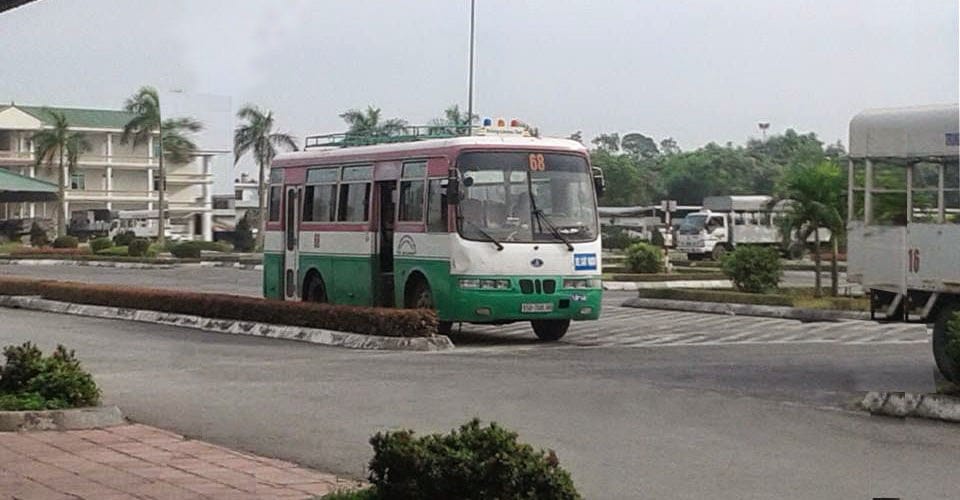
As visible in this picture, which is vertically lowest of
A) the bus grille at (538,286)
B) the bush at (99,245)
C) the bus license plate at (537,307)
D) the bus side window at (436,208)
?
the bus license plate at (537,307)

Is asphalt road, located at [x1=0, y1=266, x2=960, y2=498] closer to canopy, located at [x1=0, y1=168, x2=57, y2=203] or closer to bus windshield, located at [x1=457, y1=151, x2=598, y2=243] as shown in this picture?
bus windshield, located at [x1=457, y1=151, x2=598, y2=243]

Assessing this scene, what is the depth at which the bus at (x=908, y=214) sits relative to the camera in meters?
13.7

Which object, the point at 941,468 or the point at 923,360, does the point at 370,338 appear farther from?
the point at 941,468

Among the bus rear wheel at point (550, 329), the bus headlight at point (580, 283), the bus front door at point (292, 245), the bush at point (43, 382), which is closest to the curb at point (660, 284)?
the bus front door at point (292, 245)

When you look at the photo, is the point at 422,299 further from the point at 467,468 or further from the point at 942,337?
the point at 467,468

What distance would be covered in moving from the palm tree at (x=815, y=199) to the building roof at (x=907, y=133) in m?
11.5

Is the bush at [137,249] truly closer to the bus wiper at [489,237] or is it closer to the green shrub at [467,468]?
the bus wiper at [489,237]

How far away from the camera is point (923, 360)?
16.8 m

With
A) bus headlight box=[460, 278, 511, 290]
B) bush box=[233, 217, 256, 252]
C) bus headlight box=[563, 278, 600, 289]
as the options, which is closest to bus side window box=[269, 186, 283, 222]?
bus headlight box=[460, 278, 511, 290]

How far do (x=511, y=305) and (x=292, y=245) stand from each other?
5.40 m

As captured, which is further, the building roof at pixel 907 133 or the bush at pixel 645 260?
the bush at pixel 645 260

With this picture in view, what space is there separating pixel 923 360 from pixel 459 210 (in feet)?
20.0

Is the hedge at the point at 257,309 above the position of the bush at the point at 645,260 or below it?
below

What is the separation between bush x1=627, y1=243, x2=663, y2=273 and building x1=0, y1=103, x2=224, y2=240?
48.5ft
